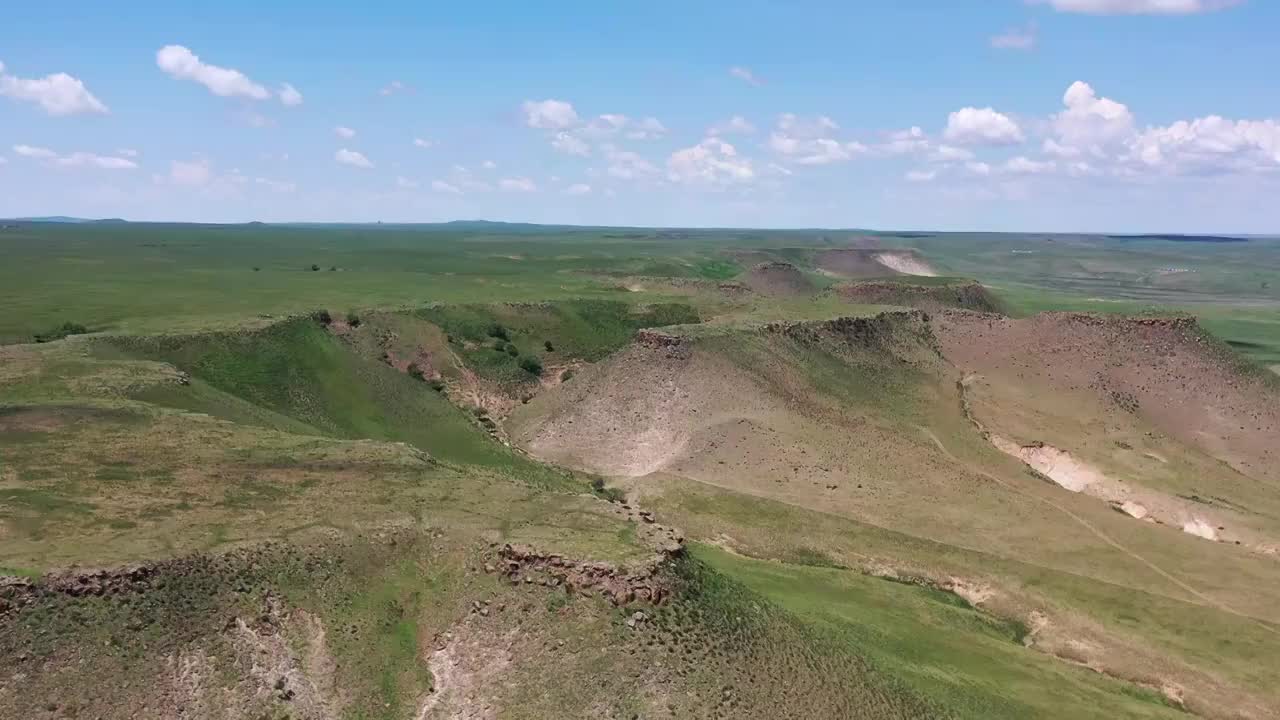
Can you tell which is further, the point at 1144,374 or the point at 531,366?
the point at 1144,374

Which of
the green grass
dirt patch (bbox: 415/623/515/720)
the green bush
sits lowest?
the green grass

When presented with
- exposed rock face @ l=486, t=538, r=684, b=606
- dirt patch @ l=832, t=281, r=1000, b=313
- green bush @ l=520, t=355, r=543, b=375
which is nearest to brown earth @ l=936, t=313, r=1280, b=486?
dirt patch @ l=832, t=281, r=1000, b=313

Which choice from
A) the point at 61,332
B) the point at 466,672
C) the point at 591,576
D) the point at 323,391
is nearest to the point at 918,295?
A: the point at 323,391

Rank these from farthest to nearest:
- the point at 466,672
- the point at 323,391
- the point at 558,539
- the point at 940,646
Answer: the point at 323,391, the point at 940,646, the point at 558,539, the point at 466,672

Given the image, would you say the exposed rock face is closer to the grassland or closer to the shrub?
the grassland

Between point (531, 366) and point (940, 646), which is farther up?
point (531, 366)

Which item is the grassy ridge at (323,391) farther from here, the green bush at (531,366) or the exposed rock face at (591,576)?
the exposed rock face at (591,576)

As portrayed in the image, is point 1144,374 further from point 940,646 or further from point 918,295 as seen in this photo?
point 940,646

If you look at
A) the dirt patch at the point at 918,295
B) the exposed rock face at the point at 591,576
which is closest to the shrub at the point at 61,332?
the exposed rock face at the point at 591,576
